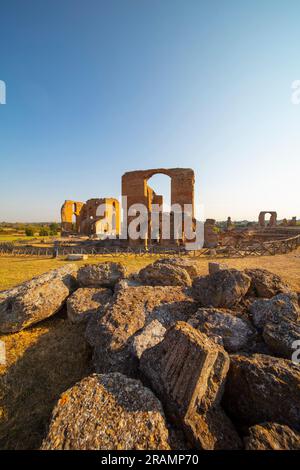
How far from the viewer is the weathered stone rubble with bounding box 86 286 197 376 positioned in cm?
278

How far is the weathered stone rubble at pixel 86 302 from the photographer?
4.18 m

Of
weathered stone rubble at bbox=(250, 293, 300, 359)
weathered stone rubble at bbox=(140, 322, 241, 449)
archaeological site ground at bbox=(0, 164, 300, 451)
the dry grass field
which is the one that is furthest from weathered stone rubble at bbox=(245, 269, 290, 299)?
the dry grass field

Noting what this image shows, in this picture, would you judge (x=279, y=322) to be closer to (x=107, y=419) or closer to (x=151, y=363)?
(x=151, y=363)

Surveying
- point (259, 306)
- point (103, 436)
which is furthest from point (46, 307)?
point (259, 306)

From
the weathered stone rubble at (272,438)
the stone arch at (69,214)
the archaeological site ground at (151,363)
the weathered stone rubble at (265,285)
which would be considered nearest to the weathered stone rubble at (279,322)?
the archaeological site ground at (151,363)

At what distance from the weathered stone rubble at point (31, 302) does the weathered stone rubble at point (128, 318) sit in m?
1.28

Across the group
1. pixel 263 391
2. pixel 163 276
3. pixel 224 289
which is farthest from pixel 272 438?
pixel 163 276

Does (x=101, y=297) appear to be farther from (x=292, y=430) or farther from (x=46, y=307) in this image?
(x=292, y=430)

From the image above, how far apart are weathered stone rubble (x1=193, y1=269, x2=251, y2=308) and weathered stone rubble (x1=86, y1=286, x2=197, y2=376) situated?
0.31 m

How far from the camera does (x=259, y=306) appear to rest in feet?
11.0

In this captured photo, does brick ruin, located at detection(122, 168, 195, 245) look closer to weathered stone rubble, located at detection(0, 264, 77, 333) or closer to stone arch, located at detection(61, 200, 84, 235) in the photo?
weathered stone rubble, located at detection(0, 264, 77, 333)

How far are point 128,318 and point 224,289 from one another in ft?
5.95

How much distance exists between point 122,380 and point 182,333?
0.83 meters

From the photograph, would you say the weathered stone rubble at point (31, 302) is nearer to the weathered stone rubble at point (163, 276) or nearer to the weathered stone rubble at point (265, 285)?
the weathered stone rubble at point (163, 276)
